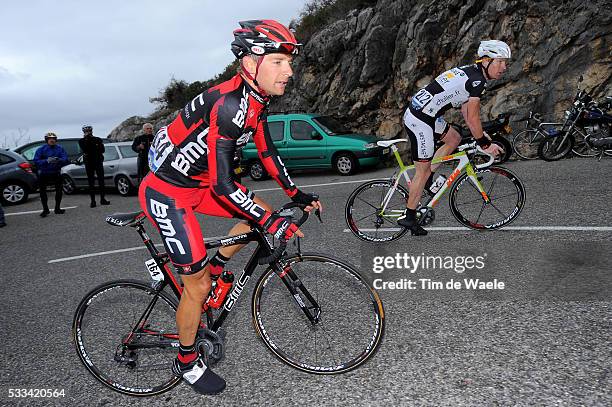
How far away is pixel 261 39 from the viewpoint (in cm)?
243

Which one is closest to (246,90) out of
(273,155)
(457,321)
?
(273,155)

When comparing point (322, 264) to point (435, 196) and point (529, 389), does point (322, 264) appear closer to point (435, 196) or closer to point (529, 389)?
point (529, 389)

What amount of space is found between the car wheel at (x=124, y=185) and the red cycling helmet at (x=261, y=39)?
35.7 feet

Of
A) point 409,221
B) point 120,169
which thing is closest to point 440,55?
point 120,169

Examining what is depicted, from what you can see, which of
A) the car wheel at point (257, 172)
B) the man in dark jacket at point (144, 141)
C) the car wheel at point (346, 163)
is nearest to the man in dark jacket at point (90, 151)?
the man in dark jacket at point (144, 141)

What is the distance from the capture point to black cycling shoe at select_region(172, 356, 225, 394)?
2.71 metres

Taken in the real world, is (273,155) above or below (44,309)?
above

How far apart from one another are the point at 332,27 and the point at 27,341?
18015 mm

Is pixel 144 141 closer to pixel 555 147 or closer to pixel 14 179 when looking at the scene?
pixel 14 179

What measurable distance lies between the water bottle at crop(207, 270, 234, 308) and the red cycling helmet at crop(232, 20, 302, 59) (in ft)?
4.47

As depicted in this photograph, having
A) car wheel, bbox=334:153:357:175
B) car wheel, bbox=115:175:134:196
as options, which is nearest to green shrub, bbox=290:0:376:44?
car wheel, bbox=334:153:357:175

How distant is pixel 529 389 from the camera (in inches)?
98.0

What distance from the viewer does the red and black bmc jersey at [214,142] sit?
241cm

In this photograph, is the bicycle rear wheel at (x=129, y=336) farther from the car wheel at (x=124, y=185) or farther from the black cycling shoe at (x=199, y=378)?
the car wheel at (x=124, y=185)
